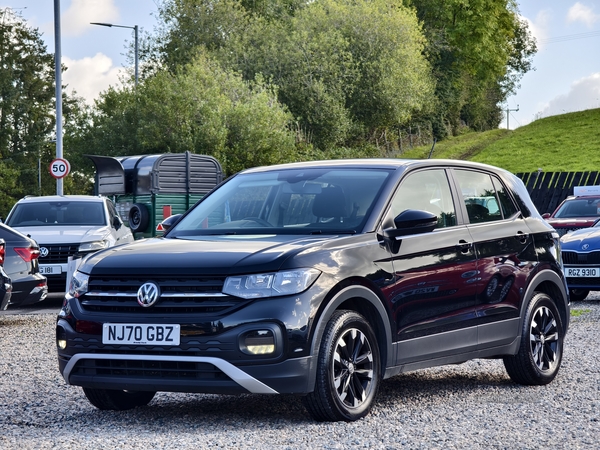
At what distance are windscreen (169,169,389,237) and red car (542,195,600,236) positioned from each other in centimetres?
1420

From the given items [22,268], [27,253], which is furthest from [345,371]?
[27,253]

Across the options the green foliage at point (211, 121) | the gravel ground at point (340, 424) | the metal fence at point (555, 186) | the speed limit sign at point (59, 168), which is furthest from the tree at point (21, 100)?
the gravel ground at point (340, 424)

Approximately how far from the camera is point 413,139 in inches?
3024

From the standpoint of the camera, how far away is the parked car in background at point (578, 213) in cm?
2108

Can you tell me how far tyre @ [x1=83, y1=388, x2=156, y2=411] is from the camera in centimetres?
698

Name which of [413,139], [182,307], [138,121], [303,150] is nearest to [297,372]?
[182,307]

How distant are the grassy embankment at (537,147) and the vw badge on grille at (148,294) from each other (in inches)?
2188

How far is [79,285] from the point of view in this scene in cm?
661

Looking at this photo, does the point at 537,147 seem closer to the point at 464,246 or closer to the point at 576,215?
the point at 576,215

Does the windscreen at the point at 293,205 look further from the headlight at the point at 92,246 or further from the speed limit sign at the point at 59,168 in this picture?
the speed limit sign at the point at 59,168

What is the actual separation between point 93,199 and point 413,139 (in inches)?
2328

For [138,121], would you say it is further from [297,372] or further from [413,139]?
[297,372]

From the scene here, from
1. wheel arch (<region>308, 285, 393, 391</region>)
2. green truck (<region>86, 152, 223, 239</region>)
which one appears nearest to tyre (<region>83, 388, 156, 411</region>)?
wheel arch (<region>308, 285, 393, 391</region>)

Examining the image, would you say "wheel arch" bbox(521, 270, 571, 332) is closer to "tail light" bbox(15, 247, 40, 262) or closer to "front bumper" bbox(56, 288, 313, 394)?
"front bumper" bbox(56, 288, 313, 394)
